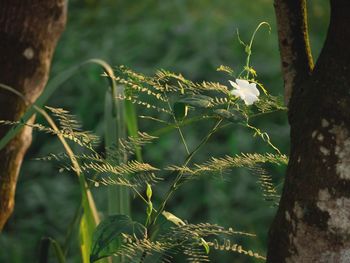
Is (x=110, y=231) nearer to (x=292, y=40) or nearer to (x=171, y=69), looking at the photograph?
(x=292, y=40)

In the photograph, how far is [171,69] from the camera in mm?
3229

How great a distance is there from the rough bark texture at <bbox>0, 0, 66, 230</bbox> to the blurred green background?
31.3 inches

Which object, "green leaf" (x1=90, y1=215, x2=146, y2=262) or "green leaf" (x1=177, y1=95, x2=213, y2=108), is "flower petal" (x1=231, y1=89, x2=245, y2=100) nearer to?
"green leaf" (x1=177, y1=95, x2=213, y2=108)

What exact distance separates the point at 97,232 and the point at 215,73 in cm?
217

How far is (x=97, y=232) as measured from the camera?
1.08 meters

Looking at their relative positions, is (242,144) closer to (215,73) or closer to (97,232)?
(215,73)

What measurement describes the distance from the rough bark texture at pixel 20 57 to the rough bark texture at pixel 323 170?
0.78 meters

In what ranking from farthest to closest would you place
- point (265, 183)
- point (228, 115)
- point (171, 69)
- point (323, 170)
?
point (171, 69) < point (265, 183) < point (228, 115) < point (323, 170)

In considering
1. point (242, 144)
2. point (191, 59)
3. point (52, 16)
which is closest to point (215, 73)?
point (191, 59)

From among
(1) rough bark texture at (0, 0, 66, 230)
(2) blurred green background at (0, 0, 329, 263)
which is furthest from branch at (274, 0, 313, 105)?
(2) blurred green background at (0, 0, 329, 263)

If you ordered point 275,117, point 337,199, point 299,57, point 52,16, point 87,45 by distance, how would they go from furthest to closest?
point 87,45 → point 275,117 → point 52,16 → point 299,57 → point 337,199

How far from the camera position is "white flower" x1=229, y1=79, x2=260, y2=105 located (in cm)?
105

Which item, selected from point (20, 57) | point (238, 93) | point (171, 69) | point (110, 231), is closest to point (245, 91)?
point (238, 93)

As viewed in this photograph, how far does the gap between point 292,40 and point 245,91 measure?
0.30 feet
